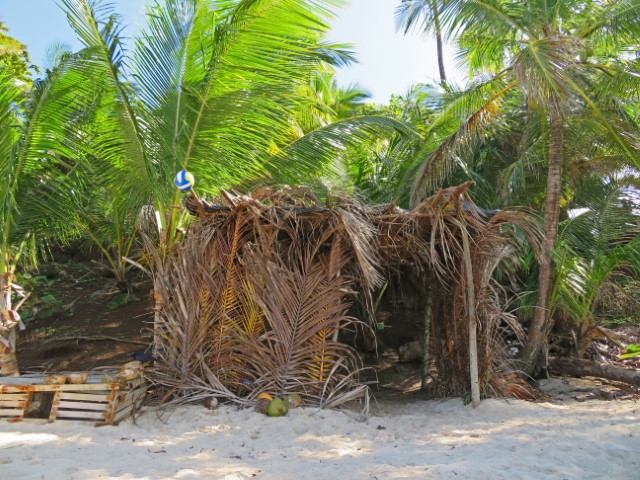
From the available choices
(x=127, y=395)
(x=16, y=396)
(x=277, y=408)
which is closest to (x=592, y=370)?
(x=277, y=408)

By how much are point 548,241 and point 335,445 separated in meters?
5.13

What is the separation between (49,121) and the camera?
711cm

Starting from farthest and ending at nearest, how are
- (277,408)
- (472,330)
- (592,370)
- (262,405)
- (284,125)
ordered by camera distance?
(592,370) → (284,125) → (472,330) → (262,405) → (277,408)

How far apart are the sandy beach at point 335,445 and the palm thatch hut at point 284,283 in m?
0.49

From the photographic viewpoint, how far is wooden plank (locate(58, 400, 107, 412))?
17.6 ft

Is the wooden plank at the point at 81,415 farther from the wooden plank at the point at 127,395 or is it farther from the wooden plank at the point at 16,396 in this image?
the wooden plank at the point at 16,396

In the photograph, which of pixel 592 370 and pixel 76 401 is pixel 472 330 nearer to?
pixel 592 370

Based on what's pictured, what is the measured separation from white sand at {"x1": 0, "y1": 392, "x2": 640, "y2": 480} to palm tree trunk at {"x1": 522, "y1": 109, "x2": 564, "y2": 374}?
2.15 meters

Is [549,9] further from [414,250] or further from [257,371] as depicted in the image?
[257,371]

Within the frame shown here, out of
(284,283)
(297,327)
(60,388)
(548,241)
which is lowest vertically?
(60,388)

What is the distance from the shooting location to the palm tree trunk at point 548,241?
27.5 ft

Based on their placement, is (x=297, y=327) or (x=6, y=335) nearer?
(x=297, y=327)

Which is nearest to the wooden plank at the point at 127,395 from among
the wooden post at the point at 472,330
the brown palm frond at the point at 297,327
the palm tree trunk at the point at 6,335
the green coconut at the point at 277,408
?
the brown palm frond at the point at 297,327

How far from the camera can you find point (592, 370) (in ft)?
28.7
